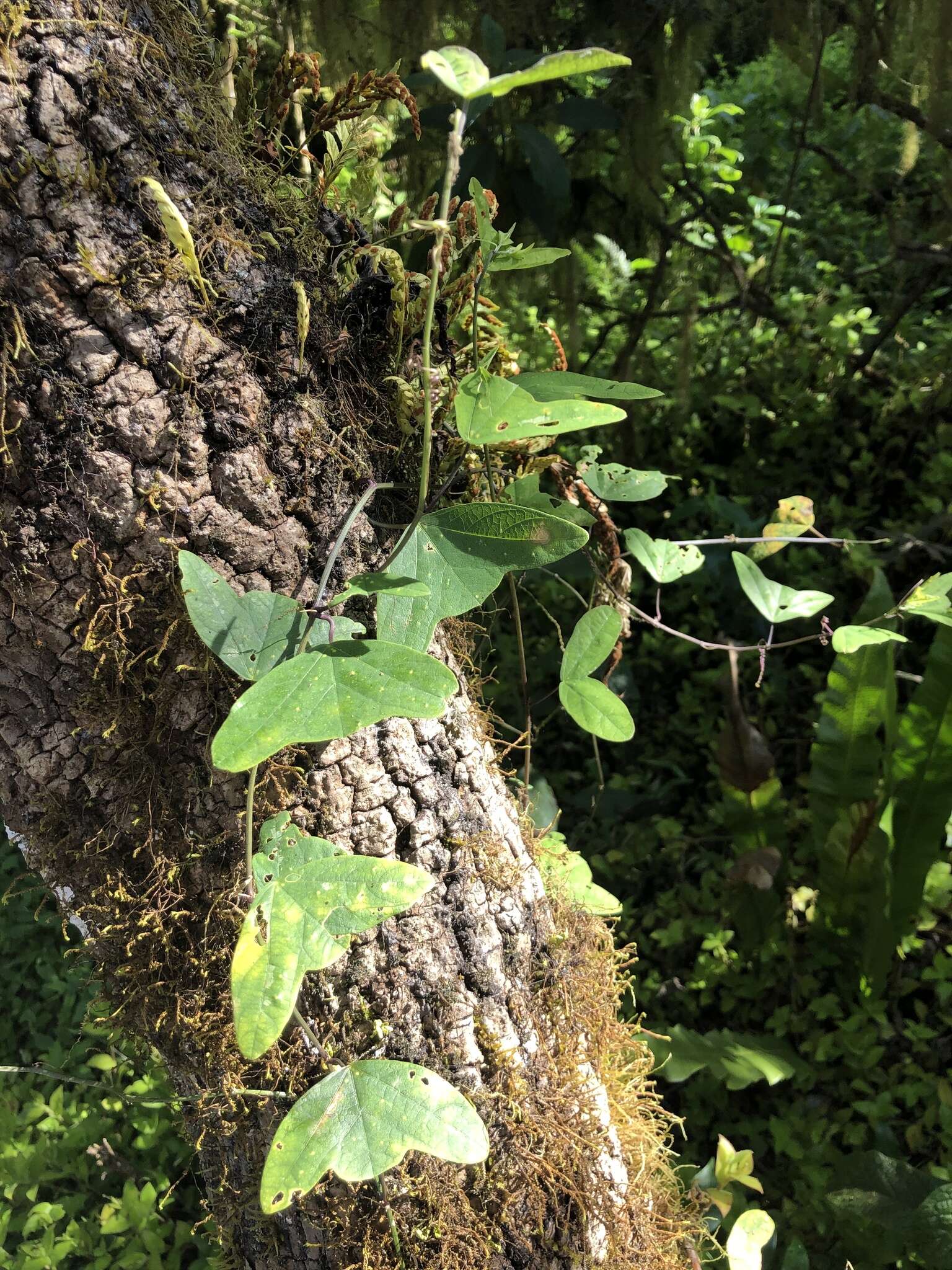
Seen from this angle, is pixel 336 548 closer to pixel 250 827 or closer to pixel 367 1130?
pixel 250 827

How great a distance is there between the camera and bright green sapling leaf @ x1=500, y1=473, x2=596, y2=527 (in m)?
0.85

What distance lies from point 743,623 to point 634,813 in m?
0.68

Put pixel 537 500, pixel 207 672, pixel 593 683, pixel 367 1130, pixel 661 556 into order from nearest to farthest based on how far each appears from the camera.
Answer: pixel 367 1130 → pixel 207 672 → pixel 537 500 → pixel 593 683 → pixel 661 556

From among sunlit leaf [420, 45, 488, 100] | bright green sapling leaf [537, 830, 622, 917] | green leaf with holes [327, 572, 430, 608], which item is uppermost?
sunlit leaf [420, 45, 488, 100]

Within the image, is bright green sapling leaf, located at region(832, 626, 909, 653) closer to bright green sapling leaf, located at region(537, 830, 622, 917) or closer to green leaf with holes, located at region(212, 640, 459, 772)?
bright green sapling leaf, located at region(537, 830, 622, 917)

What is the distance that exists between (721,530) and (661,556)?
1.78m

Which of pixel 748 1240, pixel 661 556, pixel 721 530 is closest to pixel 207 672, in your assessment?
pixel 661 556

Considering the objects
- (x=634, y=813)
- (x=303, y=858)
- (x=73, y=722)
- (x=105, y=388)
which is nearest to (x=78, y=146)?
(x=105, y=388)

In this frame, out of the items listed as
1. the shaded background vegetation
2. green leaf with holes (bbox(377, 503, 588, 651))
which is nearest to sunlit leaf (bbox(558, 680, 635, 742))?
the shaded background vegetation

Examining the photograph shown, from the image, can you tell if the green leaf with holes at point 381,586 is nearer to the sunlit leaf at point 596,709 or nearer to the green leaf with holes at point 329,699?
the green leaf with holes at point 329,699

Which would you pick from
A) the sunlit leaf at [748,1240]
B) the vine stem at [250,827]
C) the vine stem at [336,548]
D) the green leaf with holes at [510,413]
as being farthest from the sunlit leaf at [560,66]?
the sunlit leaf at [748,1240]

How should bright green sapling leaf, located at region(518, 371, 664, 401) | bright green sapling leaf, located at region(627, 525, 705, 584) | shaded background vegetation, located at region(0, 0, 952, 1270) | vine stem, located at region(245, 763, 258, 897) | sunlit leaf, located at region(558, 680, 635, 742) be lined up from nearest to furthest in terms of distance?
vine stem, located at region(245, 763, 258, 897)
bright green sapling leaf, located at region(518, 371, 664, 401)
sunlit leaf, located at region(558, 680, 635, 742)
bright green sapling leaf, located at region(627, 525, 705, 584)
shaded background vegetation, located at region(0, 0, 952, 1270)

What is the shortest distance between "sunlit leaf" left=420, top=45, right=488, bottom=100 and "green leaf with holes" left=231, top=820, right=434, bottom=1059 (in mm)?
516

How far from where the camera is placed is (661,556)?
1.09m
